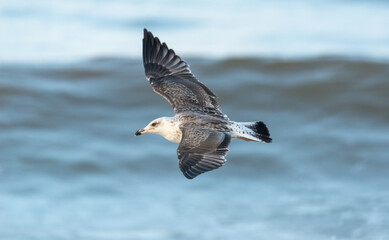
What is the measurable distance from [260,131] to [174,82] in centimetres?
109

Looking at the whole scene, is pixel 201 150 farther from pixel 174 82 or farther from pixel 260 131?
pixel 174 82

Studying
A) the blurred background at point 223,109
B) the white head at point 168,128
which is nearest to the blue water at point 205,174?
the blurred background at point 223,109

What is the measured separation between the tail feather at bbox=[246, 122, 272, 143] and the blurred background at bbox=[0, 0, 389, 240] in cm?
470

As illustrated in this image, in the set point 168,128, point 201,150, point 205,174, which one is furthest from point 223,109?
point 201,150

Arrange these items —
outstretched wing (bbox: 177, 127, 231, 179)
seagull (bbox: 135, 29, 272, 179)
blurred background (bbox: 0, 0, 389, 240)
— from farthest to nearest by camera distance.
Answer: blurred background (bbox: 0, 0, 389, 240)
seagull (bbox: 135, 29, 272, 179)
outstretched wing (bbox: 177, 127, 231, 179)

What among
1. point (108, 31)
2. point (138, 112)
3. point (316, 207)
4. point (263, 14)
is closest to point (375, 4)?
point (263, 14)

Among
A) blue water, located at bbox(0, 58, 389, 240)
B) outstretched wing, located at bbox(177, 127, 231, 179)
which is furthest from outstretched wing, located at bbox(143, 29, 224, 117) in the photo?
blue water, located at bbox(0, 58, 389, 240)

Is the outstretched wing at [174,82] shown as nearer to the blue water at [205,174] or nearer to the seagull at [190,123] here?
the seagull at [190,123]

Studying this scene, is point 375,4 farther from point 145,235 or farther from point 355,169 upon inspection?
point 145,235

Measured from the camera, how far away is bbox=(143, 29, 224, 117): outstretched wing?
742cm

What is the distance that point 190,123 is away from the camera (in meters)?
6.98

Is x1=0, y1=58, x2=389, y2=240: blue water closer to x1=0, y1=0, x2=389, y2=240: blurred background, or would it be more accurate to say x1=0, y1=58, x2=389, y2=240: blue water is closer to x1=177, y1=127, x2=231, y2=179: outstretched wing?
x1=0, y1=0, x2=389, y2=240: blurred background

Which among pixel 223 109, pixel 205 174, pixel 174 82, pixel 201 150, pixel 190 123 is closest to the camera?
pixel 201 150

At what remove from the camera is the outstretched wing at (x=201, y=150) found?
6273mm
